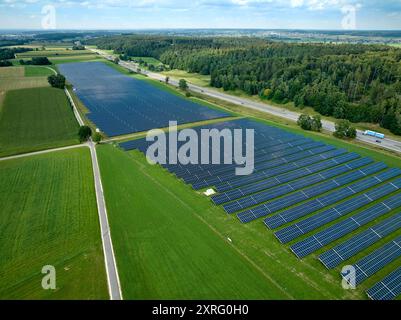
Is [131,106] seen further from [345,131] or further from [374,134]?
[374,134]

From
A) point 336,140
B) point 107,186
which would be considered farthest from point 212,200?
point 336,140

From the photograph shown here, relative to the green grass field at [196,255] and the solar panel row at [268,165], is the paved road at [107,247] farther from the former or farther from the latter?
the solar panel row at [268,165]

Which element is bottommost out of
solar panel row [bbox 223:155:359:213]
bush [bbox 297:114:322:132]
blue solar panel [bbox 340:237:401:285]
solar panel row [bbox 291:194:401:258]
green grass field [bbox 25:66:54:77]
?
blue solar panel [bbox 340:237:401:285]

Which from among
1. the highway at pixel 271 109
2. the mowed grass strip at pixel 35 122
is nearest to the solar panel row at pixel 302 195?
the highway at pixel 271 109

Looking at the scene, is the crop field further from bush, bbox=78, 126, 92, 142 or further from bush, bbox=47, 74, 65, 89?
bush, bbox=78, 126, 92, 142

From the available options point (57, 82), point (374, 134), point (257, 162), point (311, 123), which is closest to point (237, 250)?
point (257, 162)

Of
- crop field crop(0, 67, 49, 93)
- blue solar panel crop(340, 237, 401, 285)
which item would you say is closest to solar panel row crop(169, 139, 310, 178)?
blue solar panel crop(340, 237, 401, 285)
